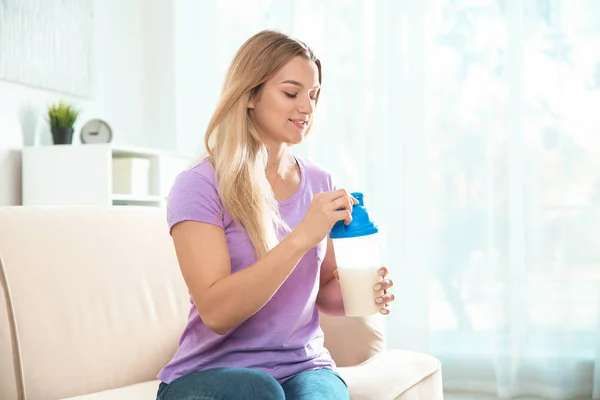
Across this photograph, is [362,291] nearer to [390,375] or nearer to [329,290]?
[329,290]

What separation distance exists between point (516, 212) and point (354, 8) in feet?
4.15

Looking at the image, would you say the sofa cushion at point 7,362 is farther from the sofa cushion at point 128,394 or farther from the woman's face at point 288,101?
the woman's face at point 288,101

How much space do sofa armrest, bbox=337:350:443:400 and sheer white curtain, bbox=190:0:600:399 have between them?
5.36 ft

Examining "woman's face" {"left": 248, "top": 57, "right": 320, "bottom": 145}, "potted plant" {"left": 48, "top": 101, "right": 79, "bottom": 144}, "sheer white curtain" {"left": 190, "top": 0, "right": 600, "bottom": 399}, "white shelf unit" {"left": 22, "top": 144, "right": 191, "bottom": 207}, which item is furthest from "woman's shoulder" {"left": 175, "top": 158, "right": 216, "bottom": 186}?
"sheer white curtain" {"left": 190, "top": 0, "right": 600, "bottom": 399}

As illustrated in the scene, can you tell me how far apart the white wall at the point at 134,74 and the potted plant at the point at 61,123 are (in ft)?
0.57

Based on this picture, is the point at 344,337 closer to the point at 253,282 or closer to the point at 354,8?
the point at 253,282

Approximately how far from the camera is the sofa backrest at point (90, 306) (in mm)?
1683

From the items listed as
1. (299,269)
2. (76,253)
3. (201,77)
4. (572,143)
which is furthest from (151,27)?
(299,269)

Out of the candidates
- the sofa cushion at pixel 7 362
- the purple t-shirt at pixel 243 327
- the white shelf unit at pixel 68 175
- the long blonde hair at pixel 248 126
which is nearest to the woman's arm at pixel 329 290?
the purple t-shirt at pixel 243 327

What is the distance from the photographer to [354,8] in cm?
377

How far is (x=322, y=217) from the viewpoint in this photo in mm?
1378

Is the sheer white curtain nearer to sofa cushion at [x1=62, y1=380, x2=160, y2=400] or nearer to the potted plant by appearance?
the potted plant

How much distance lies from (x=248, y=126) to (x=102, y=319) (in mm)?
607

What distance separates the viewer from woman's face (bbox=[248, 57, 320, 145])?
1.60 meters
